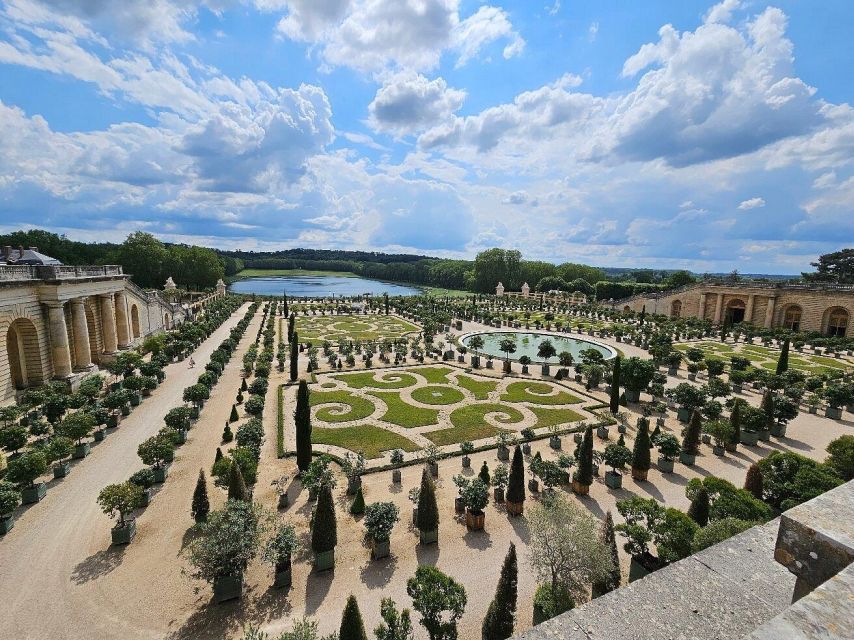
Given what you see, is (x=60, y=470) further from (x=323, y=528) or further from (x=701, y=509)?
(x=701, y=509)

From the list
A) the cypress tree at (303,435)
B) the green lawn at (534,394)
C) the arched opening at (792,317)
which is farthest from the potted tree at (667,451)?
the arched opening at (792,317)

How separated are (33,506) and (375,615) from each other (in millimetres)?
15434

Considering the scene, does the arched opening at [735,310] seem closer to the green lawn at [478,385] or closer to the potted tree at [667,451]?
the green lawn at [478,385]

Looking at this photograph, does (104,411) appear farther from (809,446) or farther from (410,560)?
(809,446)

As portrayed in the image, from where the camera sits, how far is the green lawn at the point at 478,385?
3070 cm

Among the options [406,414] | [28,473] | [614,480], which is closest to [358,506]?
[406,414]

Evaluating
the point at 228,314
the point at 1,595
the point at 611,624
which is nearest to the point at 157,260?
the point at 228,314

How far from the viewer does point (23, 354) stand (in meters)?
29.8

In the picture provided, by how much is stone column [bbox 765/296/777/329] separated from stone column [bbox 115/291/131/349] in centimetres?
8261

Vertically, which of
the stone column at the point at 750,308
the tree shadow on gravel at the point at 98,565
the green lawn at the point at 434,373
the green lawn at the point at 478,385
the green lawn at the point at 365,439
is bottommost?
the tree shadow on gravel at the point at 98,565

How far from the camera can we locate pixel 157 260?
9019 cm

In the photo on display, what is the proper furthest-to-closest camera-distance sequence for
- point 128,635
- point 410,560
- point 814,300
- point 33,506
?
point 814,300 < point 33,506 < point 410,560 < point 128,635

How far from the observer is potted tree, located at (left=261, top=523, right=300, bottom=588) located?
1224cm

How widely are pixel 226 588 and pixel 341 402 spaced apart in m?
16.8
